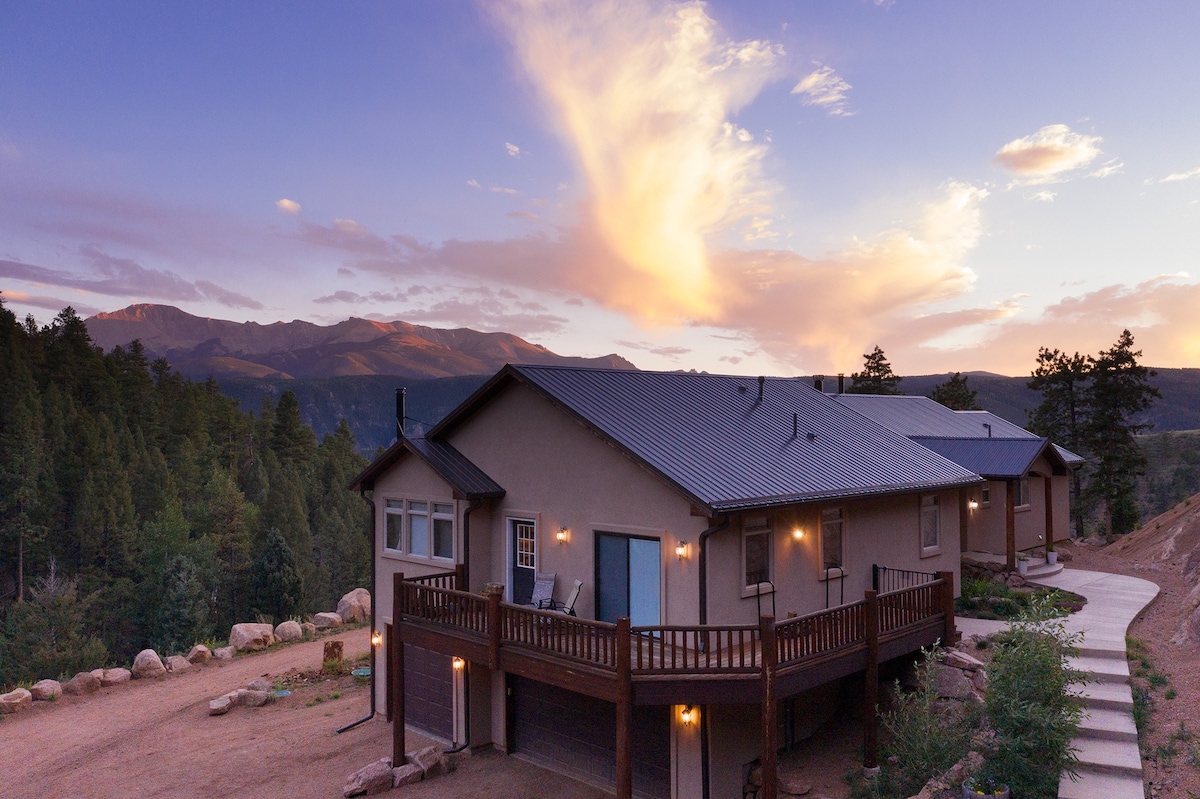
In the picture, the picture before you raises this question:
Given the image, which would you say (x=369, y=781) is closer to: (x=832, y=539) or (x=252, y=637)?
(x=832, y=539)

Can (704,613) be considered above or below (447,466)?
below

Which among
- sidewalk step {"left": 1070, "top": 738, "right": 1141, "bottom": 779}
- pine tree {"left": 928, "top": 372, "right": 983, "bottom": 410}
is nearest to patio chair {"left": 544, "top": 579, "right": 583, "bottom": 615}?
sidewalk step {"left": 1070, "top": 738, "right": 1141, "bottom": 779}

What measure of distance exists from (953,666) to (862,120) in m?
17.3

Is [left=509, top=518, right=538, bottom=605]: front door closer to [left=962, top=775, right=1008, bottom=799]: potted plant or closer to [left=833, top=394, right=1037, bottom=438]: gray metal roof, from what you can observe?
[left=962, top=775, right=1008, bottom=799]: potted plant

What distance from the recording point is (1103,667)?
12273 mm

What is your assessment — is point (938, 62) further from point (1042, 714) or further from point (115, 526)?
point (115, 526)

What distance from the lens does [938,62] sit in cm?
1919

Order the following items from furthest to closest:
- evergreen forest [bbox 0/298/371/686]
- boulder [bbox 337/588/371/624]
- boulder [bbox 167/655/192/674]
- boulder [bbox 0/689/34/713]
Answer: evergreen forest [bbox 0/298/371/686] → boulder [bbox 337/588/371/624] → boulder [bbox 167/655/192/674] → boulder [bbox 0/689/34/713]

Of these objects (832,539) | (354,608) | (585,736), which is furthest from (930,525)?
(354,608)

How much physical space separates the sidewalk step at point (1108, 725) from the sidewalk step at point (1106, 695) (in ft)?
0.24

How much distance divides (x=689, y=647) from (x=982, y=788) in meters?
4.31

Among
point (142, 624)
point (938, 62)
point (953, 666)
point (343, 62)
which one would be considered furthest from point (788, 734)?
point (142, 624)

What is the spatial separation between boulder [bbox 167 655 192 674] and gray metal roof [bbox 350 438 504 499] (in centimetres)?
1555

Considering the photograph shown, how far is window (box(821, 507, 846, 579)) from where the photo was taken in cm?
1321
